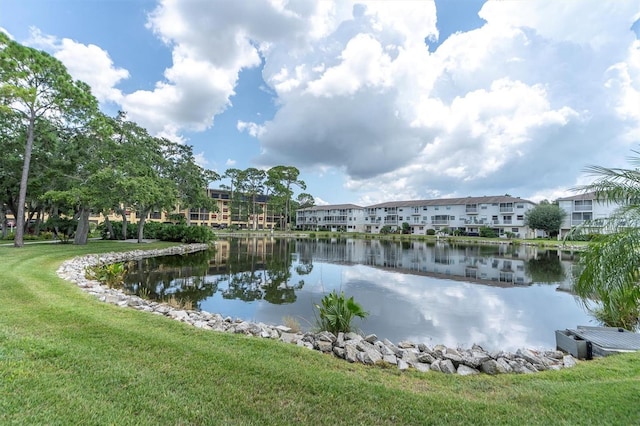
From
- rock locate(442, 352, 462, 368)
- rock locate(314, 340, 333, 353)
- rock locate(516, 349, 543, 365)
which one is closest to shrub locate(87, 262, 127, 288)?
rock locate(314, 340, 333, 353)

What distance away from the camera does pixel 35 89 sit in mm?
14820

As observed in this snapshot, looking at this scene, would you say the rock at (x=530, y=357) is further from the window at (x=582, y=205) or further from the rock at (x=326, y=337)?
the window at (x=582, y=205)

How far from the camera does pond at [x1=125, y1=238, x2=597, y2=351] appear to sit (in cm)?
764

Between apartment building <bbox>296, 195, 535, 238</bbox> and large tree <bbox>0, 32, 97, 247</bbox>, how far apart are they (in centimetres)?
5381

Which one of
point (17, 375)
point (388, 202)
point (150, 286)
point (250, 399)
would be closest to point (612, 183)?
point (250, 399)

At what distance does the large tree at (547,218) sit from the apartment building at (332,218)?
34773mm

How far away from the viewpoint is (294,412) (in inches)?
119

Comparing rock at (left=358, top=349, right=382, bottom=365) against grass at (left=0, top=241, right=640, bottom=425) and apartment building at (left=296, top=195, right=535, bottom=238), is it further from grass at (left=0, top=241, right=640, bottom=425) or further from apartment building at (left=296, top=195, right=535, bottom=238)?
apartment building at (left=296, top=195, right=535, bottom=238)

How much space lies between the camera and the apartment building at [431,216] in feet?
168

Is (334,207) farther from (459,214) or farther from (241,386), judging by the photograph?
(241,386)

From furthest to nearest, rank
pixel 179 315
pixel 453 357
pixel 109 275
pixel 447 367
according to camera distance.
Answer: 1. pixel 109 275
2. pixel 179 315
3. pixel 453 357
4. pixel 447 367

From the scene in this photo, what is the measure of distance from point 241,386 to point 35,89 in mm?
18607

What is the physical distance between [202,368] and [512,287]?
520 inches

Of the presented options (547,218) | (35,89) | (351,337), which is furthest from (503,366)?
(547,218)
